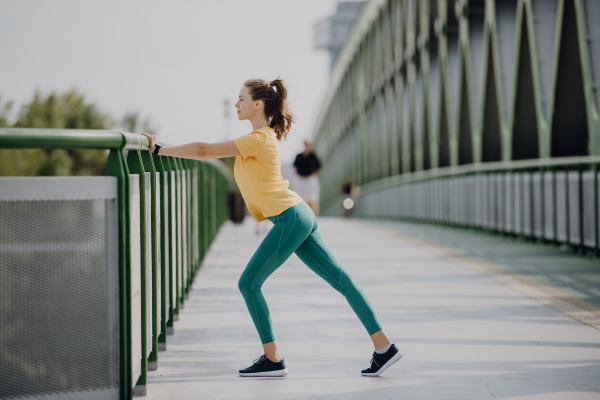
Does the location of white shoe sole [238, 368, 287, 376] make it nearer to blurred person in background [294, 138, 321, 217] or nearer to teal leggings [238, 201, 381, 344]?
teal leggings [238, 201, 381, 344]

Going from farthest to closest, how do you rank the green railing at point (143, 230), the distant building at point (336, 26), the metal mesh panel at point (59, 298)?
the distant building at point (336, 26) → the green railing at point (143, 230) → the metal mesh panel at point (59, 298)

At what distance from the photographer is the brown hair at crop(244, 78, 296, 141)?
4.00m

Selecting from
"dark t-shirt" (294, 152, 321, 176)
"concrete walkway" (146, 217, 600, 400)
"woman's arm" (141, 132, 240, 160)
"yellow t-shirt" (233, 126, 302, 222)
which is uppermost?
"dark t-shirt" (294, 152, 321, 176)

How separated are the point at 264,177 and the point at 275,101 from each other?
0.45m

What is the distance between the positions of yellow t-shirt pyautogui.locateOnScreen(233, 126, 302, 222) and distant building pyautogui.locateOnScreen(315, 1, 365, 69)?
93384 mm

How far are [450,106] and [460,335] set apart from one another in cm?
A: 1687

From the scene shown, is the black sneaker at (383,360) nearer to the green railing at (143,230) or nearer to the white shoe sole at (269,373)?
the white shoe sole at (269,373)

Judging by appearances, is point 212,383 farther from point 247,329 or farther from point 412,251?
point 412,251

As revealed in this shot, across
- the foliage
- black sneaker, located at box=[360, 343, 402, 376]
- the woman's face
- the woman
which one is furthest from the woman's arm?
the foliage

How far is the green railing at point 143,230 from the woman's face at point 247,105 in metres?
0.55

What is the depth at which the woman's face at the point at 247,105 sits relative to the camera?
398 centimetres

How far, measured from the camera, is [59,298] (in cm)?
297

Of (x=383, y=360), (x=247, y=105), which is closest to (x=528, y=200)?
(x=383, y=360)

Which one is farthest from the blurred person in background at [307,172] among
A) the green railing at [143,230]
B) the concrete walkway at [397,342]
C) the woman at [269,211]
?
the woman at [269,211]
